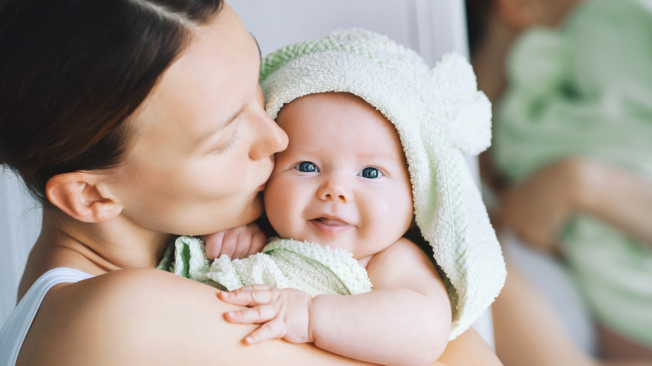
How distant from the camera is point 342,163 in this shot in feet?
3.15

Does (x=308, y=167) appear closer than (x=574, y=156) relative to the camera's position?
Yes

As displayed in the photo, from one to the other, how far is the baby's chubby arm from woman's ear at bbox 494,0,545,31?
5.19 ft

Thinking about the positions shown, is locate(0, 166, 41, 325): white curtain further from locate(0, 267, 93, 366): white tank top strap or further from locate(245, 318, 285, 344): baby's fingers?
locate(245, 318, 285, 344): baby's fingers

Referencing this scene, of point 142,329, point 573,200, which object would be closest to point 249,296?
point 142,329

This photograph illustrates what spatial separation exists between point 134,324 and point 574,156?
2.03 m

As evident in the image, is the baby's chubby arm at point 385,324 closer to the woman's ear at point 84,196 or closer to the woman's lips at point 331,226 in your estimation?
the woman's lips at point 331,226

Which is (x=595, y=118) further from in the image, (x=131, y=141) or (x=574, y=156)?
(x=131, y=141)

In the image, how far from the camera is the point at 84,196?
83cm

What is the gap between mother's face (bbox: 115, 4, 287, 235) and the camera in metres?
0.75

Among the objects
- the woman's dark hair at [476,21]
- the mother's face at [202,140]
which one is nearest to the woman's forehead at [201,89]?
the mother's face at [202,140]

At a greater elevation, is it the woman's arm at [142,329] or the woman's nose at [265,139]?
the woman's nose at [265,139]

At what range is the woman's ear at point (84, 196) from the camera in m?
0.80

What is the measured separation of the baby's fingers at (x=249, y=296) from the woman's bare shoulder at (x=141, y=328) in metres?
0.01

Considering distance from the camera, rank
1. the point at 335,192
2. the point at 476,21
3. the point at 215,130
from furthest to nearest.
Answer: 1. the point at 476,21
2. the point at 335,192
3. the point at 215,130
